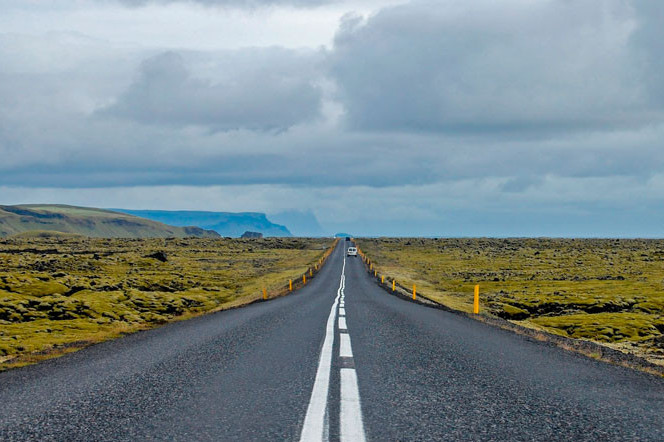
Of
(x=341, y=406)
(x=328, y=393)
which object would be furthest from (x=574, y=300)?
(x=341, y=406)

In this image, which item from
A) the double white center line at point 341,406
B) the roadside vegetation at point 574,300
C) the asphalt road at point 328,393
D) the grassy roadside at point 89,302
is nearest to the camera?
the double white center line at point 341,406

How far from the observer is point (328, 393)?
647 cm

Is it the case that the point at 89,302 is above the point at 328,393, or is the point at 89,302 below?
below

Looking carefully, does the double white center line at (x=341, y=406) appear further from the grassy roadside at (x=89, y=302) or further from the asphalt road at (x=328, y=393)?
the grassy roadside at (x=89, y=302)

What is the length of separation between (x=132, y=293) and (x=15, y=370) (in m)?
29.6

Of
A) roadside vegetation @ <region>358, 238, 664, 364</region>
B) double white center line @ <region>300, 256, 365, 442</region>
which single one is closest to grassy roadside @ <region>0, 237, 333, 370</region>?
double white center line @ <region>300, 256, 365, 442</region>

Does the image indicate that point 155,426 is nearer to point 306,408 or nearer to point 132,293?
point 306,408

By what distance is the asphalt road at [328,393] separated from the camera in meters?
5.13

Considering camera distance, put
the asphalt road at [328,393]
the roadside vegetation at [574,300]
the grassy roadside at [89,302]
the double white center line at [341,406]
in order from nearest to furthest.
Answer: the double white center line at [341,406] < the asphalt road at [328,393] < the grassy roadside at [89,302] < the roadside vegetation at [574,300]

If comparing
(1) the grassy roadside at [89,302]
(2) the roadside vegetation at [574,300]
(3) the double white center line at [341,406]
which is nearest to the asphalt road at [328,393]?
(3) the double white center line at [341,406]

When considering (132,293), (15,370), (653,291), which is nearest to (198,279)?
(132,293)

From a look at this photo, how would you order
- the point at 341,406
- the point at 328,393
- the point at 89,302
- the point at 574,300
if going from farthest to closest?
the point at 574,300
the point at 89,302
the point at 328,393
the point at 341,406

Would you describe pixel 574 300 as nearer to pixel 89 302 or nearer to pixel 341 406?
pixel 89 302

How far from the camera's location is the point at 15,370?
9008 millimetres
